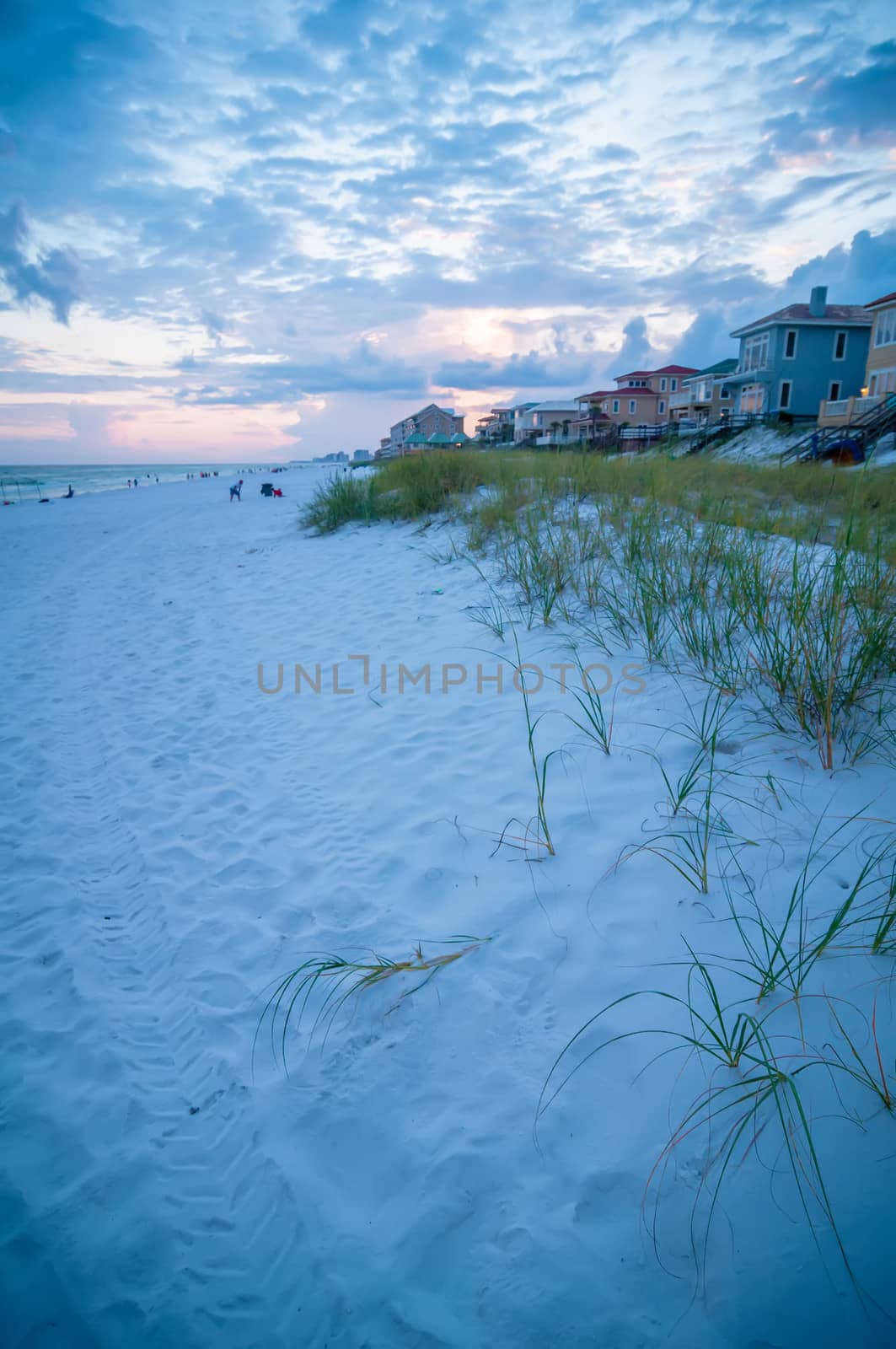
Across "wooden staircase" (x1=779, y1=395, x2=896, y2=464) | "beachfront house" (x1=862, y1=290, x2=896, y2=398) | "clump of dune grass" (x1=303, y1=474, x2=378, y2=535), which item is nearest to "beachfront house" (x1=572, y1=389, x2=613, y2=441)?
"beachfront house" (x1=862, y1=290, x2=896, y2=398)

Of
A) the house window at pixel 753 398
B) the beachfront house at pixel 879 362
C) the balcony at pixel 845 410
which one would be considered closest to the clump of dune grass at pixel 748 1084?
the balcony at pixel 845 410

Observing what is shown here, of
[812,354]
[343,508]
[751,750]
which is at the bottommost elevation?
[751,750]

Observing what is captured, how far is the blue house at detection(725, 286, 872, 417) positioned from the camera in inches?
1014

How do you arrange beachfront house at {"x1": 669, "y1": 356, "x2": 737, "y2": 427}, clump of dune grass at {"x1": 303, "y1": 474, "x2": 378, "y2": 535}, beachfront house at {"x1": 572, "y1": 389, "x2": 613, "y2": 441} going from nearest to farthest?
1. clump of dune grass at {"x1": 303, "y1": 474, "x2": 378, "y2": 535}
2. beachfront house at {"x1": 669, "y1": 356, "x2": 737, "y2": 427}
3. beachfront house at {"x1": 572, "y1": 389, "x2": 613, "y2": 441}

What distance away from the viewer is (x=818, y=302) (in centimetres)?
2580

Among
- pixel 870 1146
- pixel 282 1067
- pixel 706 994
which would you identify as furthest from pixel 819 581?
pixel 282 1067

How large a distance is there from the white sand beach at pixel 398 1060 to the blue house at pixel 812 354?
30.2 metres

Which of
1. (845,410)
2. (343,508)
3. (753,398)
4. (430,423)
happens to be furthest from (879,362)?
(430,423)

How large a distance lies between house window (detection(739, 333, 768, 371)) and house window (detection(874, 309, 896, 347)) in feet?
23.4

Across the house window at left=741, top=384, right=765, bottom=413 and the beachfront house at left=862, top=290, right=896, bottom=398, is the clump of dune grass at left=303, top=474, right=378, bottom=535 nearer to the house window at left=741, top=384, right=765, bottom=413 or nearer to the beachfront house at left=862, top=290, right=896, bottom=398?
the beachfront house at left=862, top=290, right=896, bottom=398

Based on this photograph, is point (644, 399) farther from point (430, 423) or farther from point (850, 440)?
point (850, 440)

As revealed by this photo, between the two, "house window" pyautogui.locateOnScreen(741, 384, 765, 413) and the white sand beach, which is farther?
"house window" pyautogui.locateOnScreen(741, 384, 765, 413)

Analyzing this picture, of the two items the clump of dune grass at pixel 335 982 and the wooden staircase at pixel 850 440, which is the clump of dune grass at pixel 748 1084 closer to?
the clump of dune grass at pixel 335 982

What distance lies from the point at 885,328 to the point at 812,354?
7.15 m
